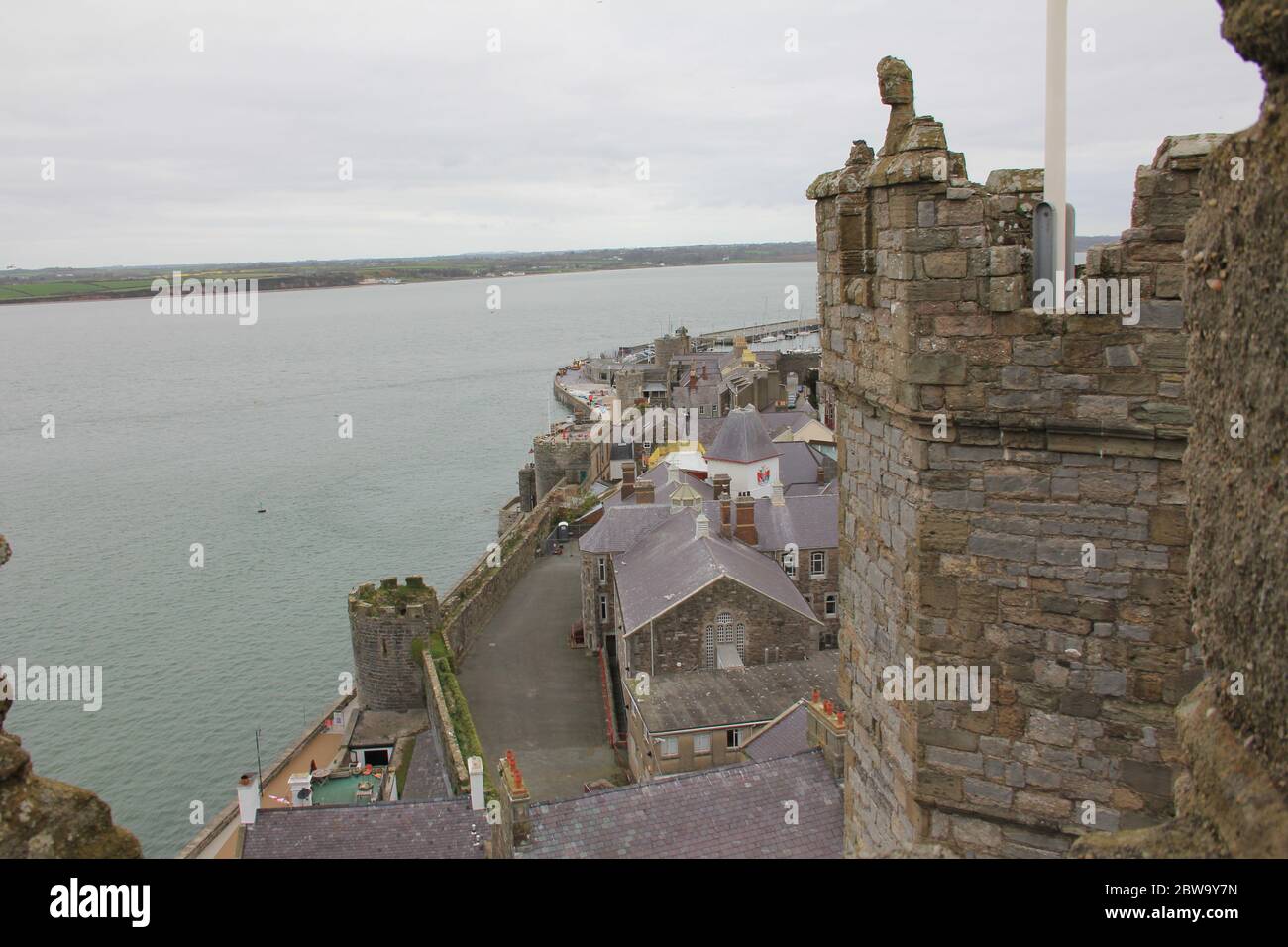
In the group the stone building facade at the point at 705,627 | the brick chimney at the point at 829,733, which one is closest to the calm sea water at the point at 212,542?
the stone building facade at the point at 705,627

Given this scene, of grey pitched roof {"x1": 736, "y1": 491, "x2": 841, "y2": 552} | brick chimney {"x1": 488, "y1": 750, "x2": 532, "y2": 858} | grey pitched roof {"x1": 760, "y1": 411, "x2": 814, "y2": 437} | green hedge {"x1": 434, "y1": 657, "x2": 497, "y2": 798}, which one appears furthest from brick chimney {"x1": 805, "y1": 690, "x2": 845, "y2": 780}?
grey pitched roof {"x1": 760, "y1": 411, "x2": 814, "y2": 437}

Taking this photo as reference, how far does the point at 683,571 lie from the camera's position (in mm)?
28375

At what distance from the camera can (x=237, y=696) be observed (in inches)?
1496

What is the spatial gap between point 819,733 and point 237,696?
2627 centimetres

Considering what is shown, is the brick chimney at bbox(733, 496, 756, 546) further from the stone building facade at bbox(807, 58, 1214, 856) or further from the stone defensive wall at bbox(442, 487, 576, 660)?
the stone building facade at bbox(807, 58, 1214, 856)

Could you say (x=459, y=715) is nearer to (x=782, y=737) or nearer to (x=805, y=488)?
(x=782, y=737)

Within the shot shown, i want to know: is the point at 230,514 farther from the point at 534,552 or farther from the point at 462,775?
the point at 462,775

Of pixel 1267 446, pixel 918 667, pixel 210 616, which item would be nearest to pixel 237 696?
pixel 210 616

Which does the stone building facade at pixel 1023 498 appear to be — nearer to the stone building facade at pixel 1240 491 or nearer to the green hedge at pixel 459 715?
the stone building facade at pixel 1240 491

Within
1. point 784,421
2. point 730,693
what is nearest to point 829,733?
point 730,693

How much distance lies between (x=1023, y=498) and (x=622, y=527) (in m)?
28.6

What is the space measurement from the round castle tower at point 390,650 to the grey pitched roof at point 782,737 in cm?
1252

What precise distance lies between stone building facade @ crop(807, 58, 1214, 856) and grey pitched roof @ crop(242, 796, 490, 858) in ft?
37.4

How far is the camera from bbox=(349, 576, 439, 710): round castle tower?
→ 103 ft
